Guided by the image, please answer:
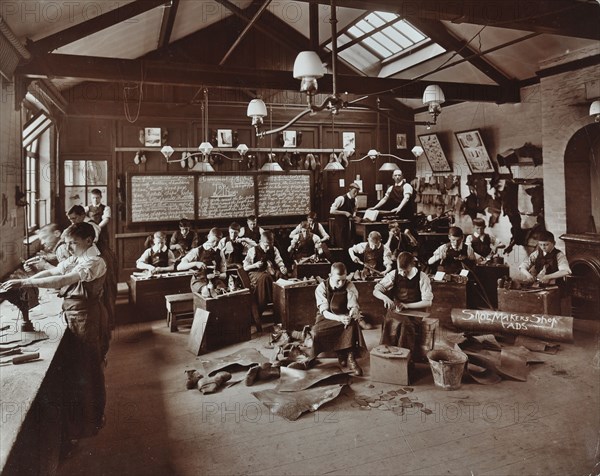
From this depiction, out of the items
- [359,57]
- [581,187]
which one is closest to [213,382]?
[581,187]

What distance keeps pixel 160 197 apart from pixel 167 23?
11.5 feet

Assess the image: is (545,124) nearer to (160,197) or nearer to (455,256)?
(455,256)

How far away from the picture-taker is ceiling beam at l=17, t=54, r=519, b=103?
6234 millimetres

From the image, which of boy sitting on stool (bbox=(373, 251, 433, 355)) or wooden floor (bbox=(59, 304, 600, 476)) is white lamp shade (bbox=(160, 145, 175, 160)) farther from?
boy sitting on stool (bbox=(373, 251, 433, 355))

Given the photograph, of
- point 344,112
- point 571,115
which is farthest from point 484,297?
point 344,112

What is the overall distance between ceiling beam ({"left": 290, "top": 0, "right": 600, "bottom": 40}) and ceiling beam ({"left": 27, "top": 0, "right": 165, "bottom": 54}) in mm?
2484

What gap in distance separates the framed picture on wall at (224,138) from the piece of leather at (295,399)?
7.00 meters

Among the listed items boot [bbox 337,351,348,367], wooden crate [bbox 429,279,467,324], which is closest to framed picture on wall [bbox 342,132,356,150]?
wooden crate [bbox 429,279,467,324]

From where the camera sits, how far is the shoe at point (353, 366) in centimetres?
526

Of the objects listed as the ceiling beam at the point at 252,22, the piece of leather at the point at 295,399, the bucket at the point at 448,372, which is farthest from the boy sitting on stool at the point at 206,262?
the bucket at the point at 448,372

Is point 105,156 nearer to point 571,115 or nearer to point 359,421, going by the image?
point 359,421

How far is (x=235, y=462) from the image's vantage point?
361 cm

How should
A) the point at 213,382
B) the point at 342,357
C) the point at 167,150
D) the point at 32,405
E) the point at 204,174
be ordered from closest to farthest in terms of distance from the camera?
the point at 32,405, the point at 213,382, the point at 342,357, the point at 167,150, the point at 204,174

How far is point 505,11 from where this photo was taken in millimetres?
5441
